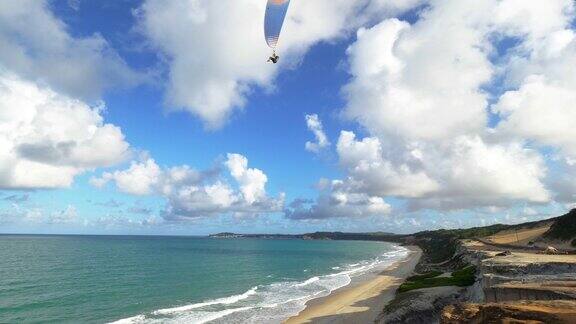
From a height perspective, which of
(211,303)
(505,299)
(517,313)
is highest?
(517,313)

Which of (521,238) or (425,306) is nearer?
(425,306)

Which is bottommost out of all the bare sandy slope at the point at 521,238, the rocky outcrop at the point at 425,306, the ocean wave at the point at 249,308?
the ocean wave at the point at 249,308

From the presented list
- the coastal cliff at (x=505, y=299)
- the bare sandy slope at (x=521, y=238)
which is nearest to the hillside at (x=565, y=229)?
the bare sandy slope at (x=521, y=238)

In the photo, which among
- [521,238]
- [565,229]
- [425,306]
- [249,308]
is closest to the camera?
[425,306]

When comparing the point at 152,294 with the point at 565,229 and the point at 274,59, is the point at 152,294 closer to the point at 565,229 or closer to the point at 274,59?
the point at 274,59

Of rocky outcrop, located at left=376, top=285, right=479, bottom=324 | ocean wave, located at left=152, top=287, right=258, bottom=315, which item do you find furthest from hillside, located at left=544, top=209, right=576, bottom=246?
ocean wave, located at left=152, top=287, right=258, bottom=315

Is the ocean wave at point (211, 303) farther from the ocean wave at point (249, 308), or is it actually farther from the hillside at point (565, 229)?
the hillside at point (565, 229)

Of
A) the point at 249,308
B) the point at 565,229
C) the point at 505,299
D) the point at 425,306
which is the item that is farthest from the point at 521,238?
the point at 505,299
